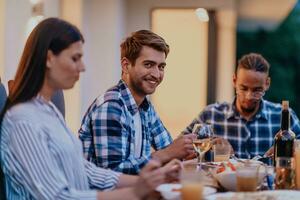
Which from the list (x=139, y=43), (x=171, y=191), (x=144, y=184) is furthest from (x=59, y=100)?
(x=144, y=184)

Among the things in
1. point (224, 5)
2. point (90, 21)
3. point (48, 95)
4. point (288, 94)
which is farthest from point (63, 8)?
point (48, 95)

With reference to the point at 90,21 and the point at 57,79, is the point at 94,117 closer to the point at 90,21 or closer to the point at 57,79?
the point at 57,79

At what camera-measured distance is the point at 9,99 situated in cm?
173

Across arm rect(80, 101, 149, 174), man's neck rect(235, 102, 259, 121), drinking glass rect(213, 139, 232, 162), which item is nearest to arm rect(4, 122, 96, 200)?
arm rect(80, 101, 149, 174)

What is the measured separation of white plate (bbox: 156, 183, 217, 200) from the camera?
67.4 inches

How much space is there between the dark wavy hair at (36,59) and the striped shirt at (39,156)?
3cm

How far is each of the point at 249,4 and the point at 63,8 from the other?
2.20 m

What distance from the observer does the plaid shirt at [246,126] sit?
3315mm

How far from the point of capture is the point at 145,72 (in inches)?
97.2

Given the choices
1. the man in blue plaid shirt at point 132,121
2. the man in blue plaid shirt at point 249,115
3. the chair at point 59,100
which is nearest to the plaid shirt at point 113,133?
the man in blue plaid shirt at point 132,121

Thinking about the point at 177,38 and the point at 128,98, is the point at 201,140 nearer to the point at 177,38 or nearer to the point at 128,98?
the point at 128,98

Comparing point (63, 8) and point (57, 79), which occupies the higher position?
point (63, 8)

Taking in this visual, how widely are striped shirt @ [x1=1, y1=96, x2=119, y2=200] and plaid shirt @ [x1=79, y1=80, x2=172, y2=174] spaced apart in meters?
0.39

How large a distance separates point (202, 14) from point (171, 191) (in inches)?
187
